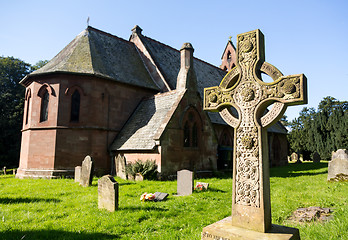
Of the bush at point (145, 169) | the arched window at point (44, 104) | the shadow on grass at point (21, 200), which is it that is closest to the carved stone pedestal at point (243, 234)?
the shadow on grass at point (21, 200)

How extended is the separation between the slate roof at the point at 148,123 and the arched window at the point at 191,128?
127cm

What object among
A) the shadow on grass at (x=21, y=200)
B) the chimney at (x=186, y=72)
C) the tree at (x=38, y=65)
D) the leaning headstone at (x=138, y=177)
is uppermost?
the tree at (x=38, y=65)

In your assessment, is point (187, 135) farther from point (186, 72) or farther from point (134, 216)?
point (134, 216)

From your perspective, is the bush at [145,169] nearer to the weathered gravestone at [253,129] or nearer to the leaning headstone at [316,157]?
the weathered gravestone at [253,129]

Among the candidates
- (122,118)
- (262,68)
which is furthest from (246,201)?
(122,118)

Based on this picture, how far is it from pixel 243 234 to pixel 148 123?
41.9 feet

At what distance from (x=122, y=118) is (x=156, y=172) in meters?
6.11

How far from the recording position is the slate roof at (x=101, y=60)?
676 inches

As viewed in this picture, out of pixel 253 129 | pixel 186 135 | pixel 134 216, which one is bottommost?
pixel 134 216

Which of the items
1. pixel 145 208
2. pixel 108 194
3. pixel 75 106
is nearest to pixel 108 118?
pixel 75 106

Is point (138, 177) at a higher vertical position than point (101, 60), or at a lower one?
lower

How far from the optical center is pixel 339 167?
11523 millimetres

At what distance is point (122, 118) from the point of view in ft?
59.3

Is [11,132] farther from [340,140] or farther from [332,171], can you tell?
[340,140]
